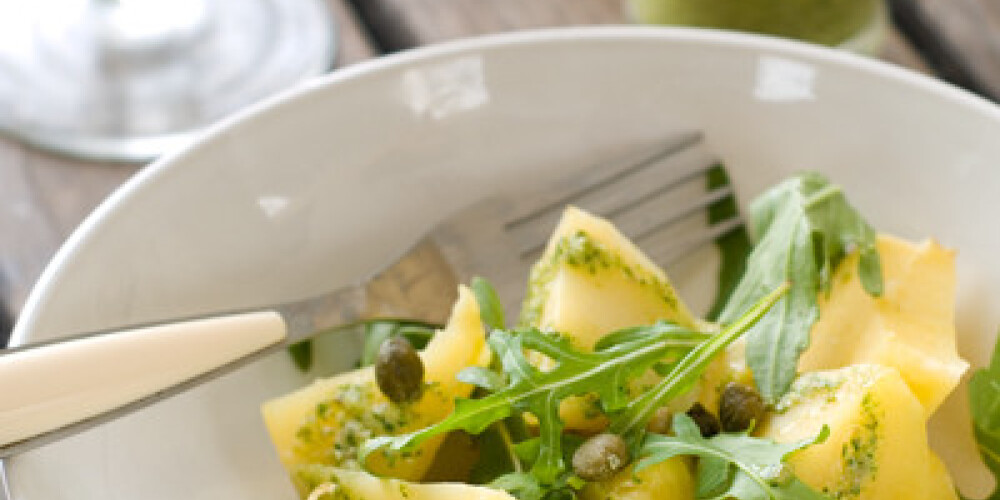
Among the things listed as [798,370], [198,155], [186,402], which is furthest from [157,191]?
[798,370]

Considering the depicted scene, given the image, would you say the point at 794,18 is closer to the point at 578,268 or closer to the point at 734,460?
the point at 578,268

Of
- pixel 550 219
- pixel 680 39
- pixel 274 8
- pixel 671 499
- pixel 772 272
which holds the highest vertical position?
pixel 274 8

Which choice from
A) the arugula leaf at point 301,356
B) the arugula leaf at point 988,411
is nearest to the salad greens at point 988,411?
the arugula leaf at point 988,411

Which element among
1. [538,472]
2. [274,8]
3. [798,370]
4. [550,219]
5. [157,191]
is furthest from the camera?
[274,8]

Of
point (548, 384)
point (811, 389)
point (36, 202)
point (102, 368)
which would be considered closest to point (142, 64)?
point (36, 202)

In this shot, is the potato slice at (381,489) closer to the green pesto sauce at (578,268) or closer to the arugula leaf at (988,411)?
the green pesto sauce at (578,268)

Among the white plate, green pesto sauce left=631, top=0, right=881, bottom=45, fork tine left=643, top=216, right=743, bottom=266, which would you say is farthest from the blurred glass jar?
fork tine left=643, top=216, right=743, bottom=266

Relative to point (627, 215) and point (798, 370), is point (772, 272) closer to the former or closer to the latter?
point (798, 370)
